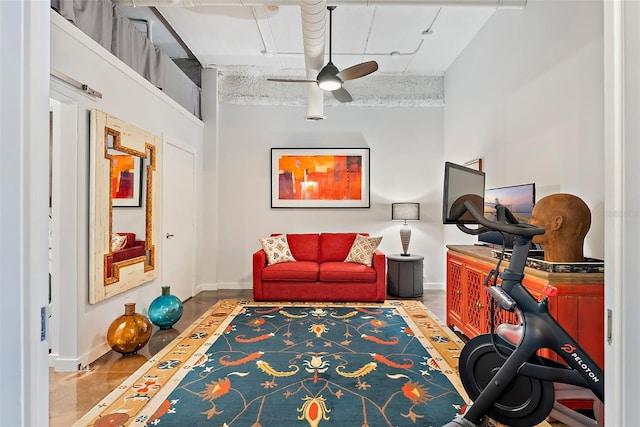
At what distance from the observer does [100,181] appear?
9.56ft

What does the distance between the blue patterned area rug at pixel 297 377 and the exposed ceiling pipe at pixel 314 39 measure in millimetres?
2875

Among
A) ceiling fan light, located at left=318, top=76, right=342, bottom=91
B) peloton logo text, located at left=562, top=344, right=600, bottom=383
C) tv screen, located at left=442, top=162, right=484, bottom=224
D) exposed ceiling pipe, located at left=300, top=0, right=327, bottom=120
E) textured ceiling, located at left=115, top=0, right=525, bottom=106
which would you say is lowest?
peloton logo text, located at left=562, top=344, right=600, bottom=383

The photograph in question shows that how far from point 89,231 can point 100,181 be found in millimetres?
411

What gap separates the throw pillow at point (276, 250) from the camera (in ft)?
A: 16.0

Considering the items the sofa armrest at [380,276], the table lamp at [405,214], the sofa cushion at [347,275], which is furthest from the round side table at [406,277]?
the sofa cushion at [347,275]

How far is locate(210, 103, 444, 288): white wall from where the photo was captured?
18.5 ft

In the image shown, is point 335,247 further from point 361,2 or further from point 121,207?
point 361,2

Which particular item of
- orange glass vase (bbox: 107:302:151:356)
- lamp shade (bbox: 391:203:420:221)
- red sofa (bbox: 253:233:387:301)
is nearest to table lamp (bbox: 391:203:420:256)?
lamp shade (bbox: 391:203:420:221)

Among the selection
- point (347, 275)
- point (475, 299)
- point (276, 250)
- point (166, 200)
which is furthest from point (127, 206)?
point (475, 299)

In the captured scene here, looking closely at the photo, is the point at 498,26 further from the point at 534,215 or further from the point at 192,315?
the point at 192,315

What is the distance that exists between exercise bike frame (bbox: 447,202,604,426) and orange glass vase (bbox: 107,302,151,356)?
242 centimetres

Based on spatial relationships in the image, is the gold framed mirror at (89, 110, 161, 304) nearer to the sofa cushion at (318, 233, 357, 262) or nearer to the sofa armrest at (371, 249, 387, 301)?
the sofa cushion at (318, 233, 357, 262)

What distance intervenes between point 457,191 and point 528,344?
90 cm

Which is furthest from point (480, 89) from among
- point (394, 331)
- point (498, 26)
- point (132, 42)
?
point (132, 42)
